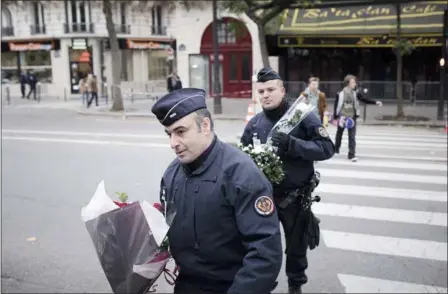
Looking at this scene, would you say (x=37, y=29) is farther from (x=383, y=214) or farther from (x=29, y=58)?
(x=383, y=214)

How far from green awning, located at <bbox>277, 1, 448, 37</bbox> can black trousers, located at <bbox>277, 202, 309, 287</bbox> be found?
19.1m

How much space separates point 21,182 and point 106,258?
24.9ft

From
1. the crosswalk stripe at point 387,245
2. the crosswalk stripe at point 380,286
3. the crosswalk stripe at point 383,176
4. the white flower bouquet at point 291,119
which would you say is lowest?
the crosswalk stripe at point 380,286

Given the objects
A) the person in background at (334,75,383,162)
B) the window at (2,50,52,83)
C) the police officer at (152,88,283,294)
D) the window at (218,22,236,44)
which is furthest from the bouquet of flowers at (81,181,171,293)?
the window at (2,50,52,83)

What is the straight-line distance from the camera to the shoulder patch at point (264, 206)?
8.13 ft

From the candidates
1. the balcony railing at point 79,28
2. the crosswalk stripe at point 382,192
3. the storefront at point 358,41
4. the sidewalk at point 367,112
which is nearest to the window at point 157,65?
the balcony railing at point 79,28

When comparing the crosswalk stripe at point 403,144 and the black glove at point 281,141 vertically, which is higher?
the black glove at point 281,141

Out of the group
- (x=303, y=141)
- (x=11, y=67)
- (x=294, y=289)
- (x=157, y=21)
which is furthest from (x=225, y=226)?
(x=157, y=21)

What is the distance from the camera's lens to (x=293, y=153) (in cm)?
403

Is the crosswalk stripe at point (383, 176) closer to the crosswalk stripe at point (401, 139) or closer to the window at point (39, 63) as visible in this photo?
the crosswalk stripe at point (401, 139)

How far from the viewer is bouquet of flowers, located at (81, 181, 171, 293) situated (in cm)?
252

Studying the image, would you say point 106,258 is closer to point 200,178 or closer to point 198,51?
point 200,178

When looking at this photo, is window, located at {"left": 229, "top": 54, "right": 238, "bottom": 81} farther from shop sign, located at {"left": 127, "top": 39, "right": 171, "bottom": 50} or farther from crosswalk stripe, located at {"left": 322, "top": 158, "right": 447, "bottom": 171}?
shop sign, located at {"left": 127, "top": 39, "right": 171, "bottom": 50}

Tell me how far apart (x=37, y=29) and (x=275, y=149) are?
43889 mm
